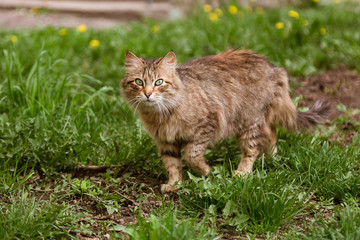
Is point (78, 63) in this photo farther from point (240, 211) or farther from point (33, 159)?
point (240, 211)

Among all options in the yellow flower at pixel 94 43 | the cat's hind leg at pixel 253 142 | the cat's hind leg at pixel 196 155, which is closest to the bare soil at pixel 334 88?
the cat's hind leg at pixel 253 142

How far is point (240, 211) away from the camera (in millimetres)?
3121

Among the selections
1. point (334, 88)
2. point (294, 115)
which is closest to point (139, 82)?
point (294, 115)

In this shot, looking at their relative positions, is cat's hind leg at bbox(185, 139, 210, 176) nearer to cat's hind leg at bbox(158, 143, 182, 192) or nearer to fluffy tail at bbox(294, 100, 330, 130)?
cat's hind leg at bbox(158, 143, 182, 192)

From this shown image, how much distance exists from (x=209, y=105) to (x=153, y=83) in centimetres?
55

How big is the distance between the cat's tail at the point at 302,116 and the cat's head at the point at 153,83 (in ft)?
3.73

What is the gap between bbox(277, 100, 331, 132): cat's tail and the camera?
409cm

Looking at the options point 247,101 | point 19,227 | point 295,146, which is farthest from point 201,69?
point 19,227

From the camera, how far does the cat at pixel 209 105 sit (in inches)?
139

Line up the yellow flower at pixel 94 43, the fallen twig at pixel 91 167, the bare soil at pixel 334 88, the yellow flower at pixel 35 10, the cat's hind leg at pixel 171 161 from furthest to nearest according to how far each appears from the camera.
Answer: the yellow flower at pixel 35 10
the yellow flower at pixel 94 43
the bare soil at pixel 334 88
the fallen twig at pixel 91 167
the cat's hind leg at pixel 171 161

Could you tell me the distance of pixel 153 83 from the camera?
137 inches

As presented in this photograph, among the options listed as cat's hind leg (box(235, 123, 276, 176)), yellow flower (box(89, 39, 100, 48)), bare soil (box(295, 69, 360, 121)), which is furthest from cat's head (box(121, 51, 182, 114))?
yellow flower (box(89, 39, 100, 48))

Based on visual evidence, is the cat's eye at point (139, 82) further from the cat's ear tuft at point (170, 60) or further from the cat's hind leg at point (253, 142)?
the cat's hind leg at point (253, 142)

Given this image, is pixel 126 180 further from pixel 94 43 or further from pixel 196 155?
pixel 94 43
